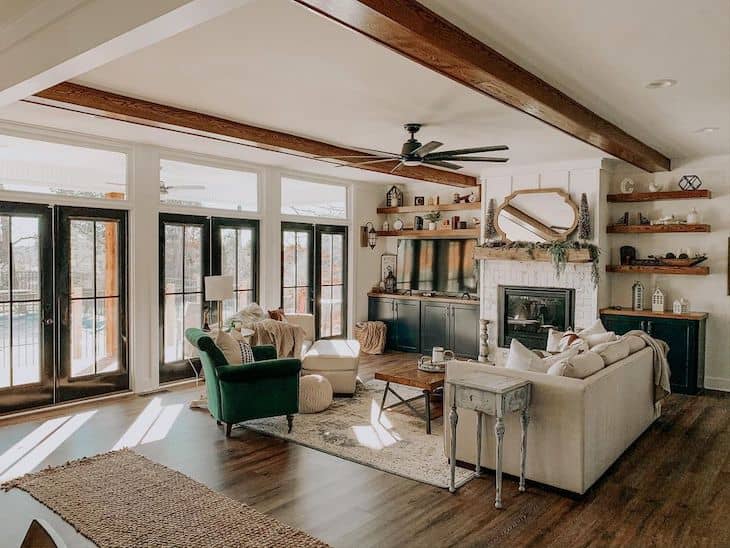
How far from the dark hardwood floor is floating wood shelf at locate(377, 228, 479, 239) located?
4067 mm

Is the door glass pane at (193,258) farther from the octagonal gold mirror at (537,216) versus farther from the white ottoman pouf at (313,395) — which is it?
the octagonal gold mirror at (537,216)

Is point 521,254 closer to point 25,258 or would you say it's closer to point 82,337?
point 82,337

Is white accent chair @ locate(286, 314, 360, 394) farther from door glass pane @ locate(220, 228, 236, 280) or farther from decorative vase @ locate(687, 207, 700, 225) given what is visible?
decorative vase @ locate(687, 207, 700, 225)

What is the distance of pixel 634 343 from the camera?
16.4 feet

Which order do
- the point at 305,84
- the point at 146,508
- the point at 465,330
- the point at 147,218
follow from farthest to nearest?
1. the point at 465,330
2. the point at 147,218
3. the point at 305,84
4. the point at 146,508

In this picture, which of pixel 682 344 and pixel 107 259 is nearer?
pixel 107 259

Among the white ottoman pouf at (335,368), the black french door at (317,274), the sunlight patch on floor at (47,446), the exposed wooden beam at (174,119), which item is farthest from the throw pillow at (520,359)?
the black french door at (317,274)

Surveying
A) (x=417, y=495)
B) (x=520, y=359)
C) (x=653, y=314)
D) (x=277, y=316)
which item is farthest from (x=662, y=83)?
(x=277, y=316)

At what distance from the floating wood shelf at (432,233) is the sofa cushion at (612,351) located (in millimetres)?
4077

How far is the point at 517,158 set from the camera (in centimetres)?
706

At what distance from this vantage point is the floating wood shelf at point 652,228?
22.0ft

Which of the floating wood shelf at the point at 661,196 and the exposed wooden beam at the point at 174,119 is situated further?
the floating wood shelf at the point at 661,196

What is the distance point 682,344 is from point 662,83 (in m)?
3.56

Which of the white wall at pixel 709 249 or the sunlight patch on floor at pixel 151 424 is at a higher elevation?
the white wall at pixel 709 249
